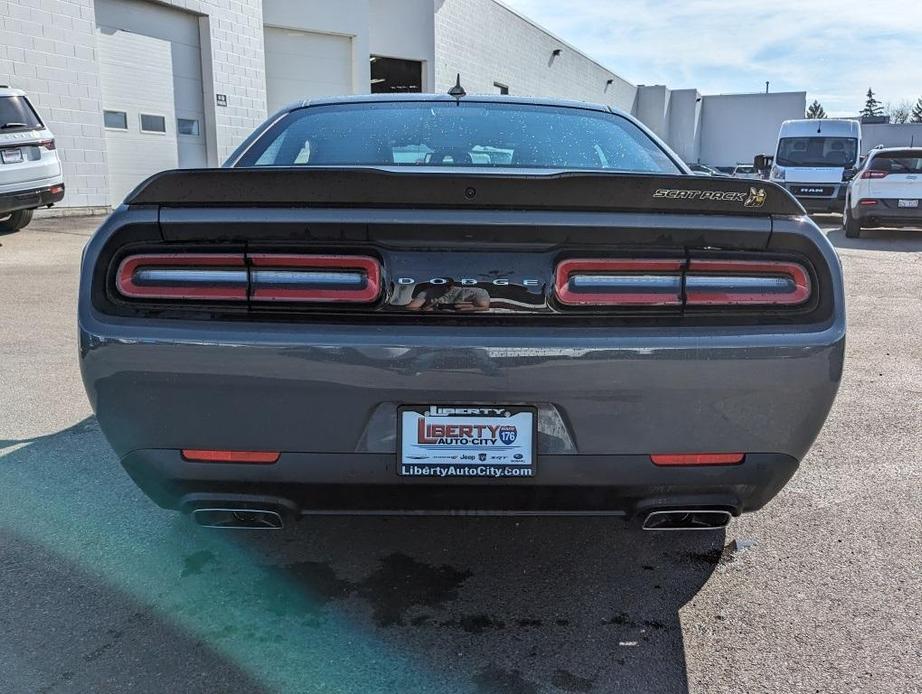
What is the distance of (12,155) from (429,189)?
956 cm

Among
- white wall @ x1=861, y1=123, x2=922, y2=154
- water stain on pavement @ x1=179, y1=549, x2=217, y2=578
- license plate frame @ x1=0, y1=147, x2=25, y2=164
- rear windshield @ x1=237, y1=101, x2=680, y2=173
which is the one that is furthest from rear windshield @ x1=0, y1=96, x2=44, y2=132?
white wall @ x1=861, y1=123, x2=922, y2=154

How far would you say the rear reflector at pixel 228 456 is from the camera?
80.3 inches

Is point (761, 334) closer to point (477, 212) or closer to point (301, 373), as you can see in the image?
point (477, 212)

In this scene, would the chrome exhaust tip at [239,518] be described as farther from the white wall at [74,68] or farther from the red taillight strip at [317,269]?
the white wall at [74,68]

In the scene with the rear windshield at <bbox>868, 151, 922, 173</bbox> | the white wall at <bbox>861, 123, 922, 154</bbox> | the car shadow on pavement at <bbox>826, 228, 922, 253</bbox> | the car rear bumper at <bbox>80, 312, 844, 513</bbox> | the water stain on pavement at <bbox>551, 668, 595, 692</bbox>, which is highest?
the white wall at <bbox>861, 123, 922, 154</bbox>

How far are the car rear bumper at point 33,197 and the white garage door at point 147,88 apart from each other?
10.6 ft

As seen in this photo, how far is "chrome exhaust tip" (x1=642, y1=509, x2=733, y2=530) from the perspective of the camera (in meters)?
2.16

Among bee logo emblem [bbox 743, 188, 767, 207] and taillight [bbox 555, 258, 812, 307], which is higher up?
bee logo emblem [bbox 743, 188, 767, 207]

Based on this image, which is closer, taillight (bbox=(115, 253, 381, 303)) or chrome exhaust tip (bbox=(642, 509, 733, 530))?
taillight (bbox=(115, 253, 381, 303))

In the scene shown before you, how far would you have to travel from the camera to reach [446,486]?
2.03m

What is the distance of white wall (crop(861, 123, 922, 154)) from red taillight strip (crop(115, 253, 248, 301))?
159ft

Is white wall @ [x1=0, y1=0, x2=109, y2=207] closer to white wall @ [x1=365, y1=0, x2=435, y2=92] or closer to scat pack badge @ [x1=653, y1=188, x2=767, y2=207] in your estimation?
white wall @ [x1=365, y1=0, x2=435, y2=92]

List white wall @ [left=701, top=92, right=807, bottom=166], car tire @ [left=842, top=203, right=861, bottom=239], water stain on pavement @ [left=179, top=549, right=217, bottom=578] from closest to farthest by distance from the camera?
water stain on pavement @ [left=179, top=549, right=217, bottom=578] < car tire @ [left=842, top=203, right=861, bottom=239] < white wall @ [left=701, top=92, right=807, bottom=166]

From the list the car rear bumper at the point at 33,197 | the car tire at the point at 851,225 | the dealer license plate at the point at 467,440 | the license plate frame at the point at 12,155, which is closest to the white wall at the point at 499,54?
the car tire at the point at 851,225
